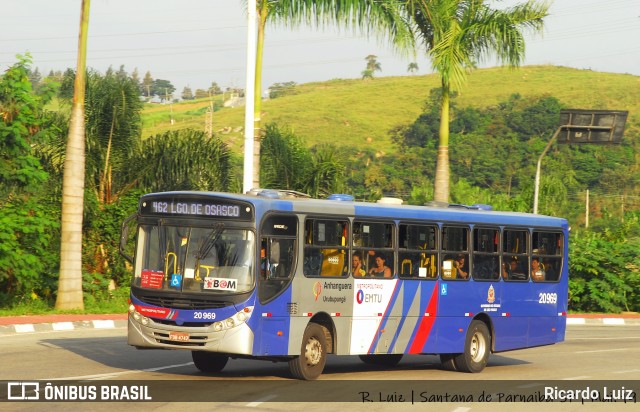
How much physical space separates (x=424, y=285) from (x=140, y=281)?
5.03 metres

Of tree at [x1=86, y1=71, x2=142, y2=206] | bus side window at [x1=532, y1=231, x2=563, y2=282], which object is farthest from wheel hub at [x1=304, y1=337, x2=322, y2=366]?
tree at [x1=86, y1=71, x2=142, y2=206]

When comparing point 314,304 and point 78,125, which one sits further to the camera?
point 78,125

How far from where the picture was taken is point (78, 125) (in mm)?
26984

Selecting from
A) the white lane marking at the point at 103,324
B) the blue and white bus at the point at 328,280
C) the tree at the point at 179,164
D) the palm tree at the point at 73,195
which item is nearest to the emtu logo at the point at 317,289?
the blue and white bus at the point at 328,280

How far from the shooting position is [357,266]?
671 inches

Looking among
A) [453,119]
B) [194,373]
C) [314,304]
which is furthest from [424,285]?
[453,119]

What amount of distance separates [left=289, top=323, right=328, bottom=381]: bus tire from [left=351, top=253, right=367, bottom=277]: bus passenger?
1096 mm

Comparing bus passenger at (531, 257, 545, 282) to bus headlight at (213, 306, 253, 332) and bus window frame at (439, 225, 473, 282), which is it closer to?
bus window frame at (439, 225, 473, 282)

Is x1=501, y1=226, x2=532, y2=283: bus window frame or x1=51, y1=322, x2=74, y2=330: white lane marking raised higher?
x1=501, y1=226, x2=532, y2=283: bus window frame

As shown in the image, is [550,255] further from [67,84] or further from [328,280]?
[67,84]

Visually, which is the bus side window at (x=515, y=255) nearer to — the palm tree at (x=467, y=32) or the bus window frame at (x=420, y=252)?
the bus window frame at (x=420, y=252)

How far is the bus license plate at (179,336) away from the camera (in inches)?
591

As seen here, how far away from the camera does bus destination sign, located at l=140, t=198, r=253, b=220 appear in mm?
15286

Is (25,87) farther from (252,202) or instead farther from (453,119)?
(453,119)
